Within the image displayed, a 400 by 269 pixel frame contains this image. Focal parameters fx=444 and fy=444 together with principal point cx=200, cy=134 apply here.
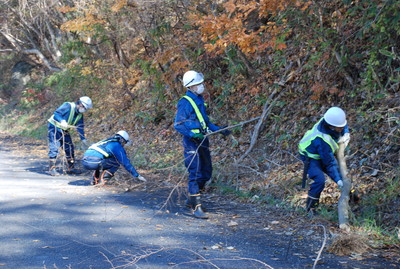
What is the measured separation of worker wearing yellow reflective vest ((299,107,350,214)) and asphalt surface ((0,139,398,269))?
65cm

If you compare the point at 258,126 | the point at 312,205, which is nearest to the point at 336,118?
the point at 312,205

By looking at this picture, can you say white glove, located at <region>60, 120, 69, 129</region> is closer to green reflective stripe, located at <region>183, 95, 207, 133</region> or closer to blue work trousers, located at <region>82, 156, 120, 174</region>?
blue work trousers, located at <region>82, 156, 120, 174</region>

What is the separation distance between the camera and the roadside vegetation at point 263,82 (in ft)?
24.0

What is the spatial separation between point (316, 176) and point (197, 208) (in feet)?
5.98

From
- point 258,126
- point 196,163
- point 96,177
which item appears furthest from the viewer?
point 258,126

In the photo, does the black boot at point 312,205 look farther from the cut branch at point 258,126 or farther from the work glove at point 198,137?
the cut branch at point 258,126

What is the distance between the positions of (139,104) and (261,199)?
1042 cm

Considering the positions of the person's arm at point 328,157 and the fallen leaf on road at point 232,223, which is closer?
the person's arm at point 328,157

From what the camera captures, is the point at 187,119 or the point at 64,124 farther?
the point at 64,124

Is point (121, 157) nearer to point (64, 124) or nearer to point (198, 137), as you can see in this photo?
point (198, 137)

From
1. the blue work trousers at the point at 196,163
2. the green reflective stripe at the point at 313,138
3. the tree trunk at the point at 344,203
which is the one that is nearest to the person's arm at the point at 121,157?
the blue work trousers at the point at 196,163

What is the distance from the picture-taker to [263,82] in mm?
11609

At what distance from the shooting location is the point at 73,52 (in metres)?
21.4

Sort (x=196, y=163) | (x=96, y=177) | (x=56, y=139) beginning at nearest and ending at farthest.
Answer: (x=196, y=163), (x=96, y=177), (x=56, y=139)
